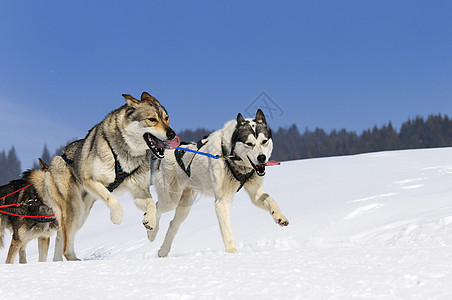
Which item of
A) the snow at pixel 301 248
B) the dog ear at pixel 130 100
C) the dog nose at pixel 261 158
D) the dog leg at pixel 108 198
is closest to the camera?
the snow at pixel 301 248

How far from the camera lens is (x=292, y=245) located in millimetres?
8109

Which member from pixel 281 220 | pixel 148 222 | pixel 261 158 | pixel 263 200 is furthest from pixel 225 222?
pixel 148 222

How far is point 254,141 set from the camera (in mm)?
5090

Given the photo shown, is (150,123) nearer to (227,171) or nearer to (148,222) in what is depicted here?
(148,222)

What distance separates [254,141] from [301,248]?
3.03m

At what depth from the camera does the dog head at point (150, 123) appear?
15.2 feet

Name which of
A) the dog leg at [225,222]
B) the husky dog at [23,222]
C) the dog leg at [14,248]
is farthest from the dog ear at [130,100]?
the dog leg at [14,248]

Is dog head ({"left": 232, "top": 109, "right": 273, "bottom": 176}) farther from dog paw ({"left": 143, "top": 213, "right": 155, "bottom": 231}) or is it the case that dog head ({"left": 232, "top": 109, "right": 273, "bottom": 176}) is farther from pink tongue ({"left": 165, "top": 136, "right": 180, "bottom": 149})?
dog paw ({"left": 143, "top": 213, "right": 155, "bottom": 231})

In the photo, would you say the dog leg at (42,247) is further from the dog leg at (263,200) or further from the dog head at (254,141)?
the dog head at (254,141)

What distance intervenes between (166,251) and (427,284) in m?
4.00

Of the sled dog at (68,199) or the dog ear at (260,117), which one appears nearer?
the dog ear at (260,117)

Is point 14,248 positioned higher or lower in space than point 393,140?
lower

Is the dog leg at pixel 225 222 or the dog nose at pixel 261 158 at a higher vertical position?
the dog nose at pixel 261 158

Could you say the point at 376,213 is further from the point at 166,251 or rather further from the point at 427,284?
the point at 427,284
